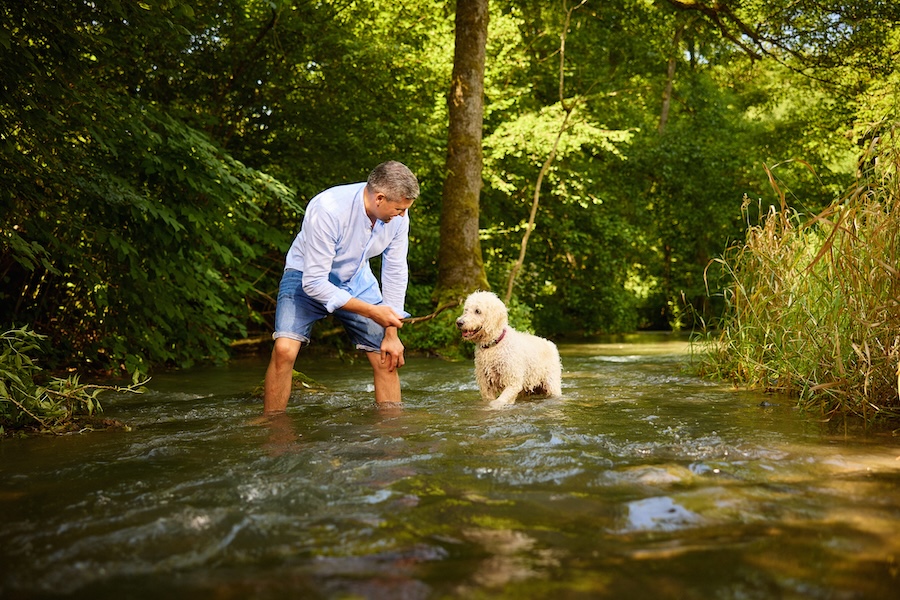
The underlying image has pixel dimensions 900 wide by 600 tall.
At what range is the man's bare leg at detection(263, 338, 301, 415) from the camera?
5.71 meters

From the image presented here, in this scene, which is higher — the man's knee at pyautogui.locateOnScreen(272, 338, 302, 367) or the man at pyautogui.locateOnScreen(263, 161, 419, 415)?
the man at pyautogui.locateOnScreen(263, 161, 419, 415)

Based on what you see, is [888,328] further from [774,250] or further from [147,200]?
[147,200]

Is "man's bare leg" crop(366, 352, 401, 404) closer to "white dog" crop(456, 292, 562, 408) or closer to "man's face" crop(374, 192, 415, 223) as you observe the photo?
"white dog" crop(456, 292, 562, 408)

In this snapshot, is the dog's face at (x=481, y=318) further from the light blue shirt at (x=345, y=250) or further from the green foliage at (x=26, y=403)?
the green foliage at (x=26, y=403)

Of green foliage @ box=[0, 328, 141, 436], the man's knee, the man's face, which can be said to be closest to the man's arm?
the man's knee

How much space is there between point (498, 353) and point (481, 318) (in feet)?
1.19

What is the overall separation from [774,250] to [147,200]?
5.98 m

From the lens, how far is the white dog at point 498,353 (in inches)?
254

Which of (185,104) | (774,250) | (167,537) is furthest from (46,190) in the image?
(774,250)

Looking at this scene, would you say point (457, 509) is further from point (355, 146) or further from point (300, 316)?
point (355, 146)

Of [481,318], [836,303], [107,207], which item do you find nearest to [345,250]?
[481,318]

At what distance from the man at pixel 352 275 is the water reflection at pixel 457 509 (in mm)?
611

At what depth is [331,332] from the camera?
13.6 meters

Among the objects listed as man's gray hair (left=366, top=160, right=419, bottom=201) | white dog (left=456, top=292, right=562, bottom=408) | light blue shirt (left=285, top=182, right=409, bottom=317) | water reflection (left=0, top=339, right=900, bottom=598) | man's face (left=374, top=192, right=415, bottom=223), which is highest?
man's gray hair (left=366, top=160, right=419, bottom=201)
